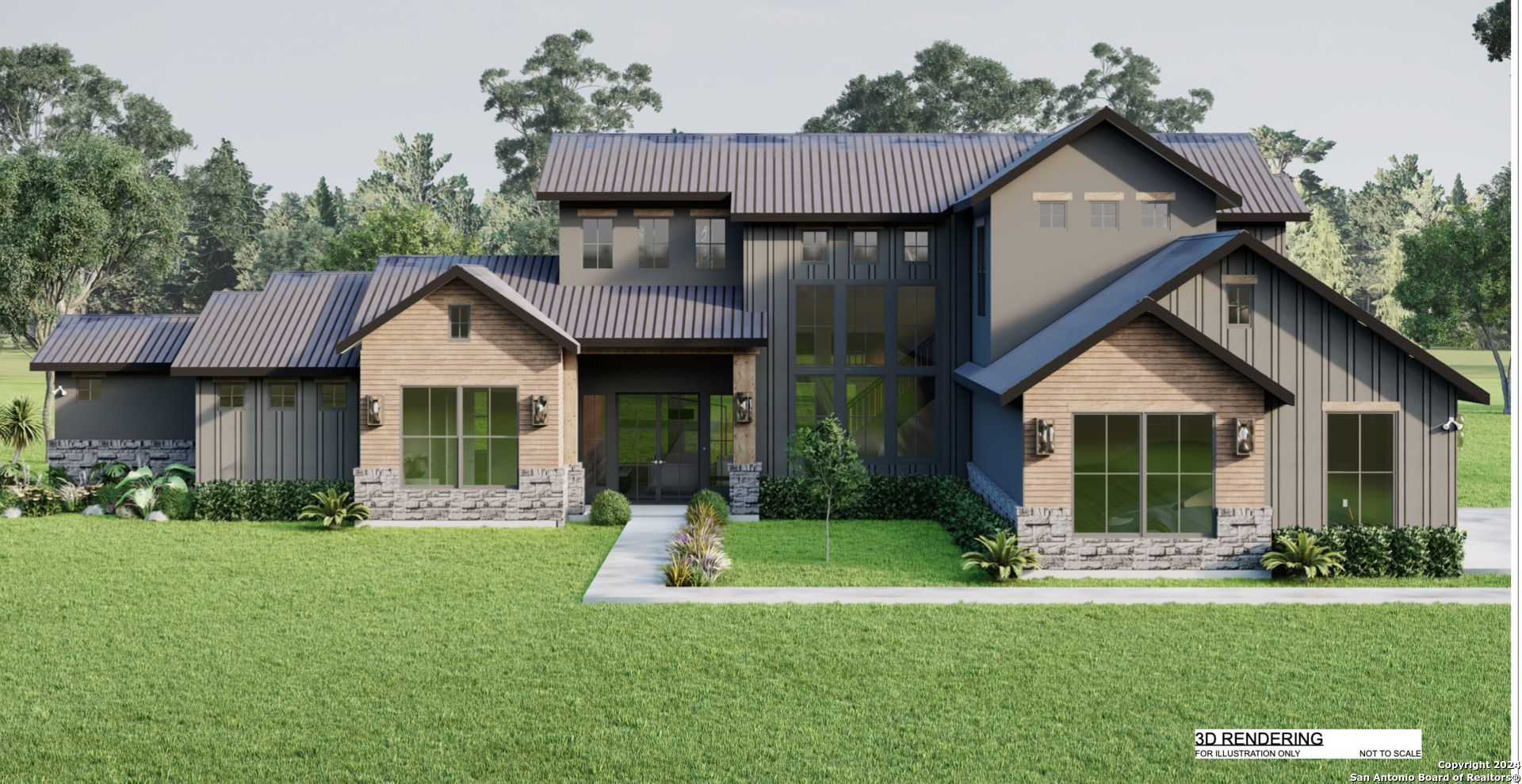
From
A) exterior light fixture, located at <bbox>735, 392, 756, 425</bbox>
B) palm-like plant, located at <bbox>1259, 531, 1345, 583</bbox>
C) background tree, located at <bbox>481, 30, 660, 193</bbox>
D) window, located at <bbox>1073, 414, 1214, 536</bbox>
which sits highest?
background tree, located at <bbox>481, 30, 660, 193</bbox>

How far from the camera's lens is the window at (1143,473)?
16547mm

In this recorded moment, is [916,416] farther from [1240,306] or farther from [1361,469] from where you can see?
[1361,469]

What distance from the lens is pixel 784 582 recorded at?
15.5 meters

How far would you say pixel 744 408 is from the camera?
72.5ft

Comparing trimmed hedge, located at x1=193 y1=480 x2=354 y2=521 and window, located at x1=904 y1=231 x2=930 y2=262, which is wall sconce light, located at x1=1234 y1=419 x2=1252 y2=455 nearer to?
window, located at x1=904 y1=231 x2=930 y2=262

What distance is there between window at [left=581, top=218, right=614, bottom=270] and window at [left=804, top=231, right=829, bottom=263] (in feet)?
14.2

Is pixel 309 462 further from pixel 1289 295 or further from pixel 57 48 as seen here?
pixel 57 48

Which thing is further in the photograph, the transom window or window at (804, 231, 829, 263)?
window at (804, 231, 829, 263)

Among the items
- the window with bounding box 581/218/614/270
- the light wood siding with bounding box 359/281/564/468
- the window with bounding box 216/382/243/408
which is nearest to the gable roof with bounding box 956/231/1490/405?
the light wood siding with bounding box 359/281/564/468

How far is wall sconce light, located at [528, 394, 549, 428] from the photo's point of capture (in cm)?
2069

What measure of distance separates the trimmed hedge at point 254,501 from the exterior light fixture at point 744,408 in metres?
7.85

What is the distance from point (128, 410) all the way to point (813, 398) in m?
15.2

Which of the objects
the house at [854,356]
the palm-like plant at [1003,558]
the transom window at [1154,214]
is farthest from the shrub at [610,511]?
the transom window at [1154,214]

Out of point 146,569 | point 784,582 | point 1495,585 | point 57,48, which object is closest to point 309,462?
point 146,569
